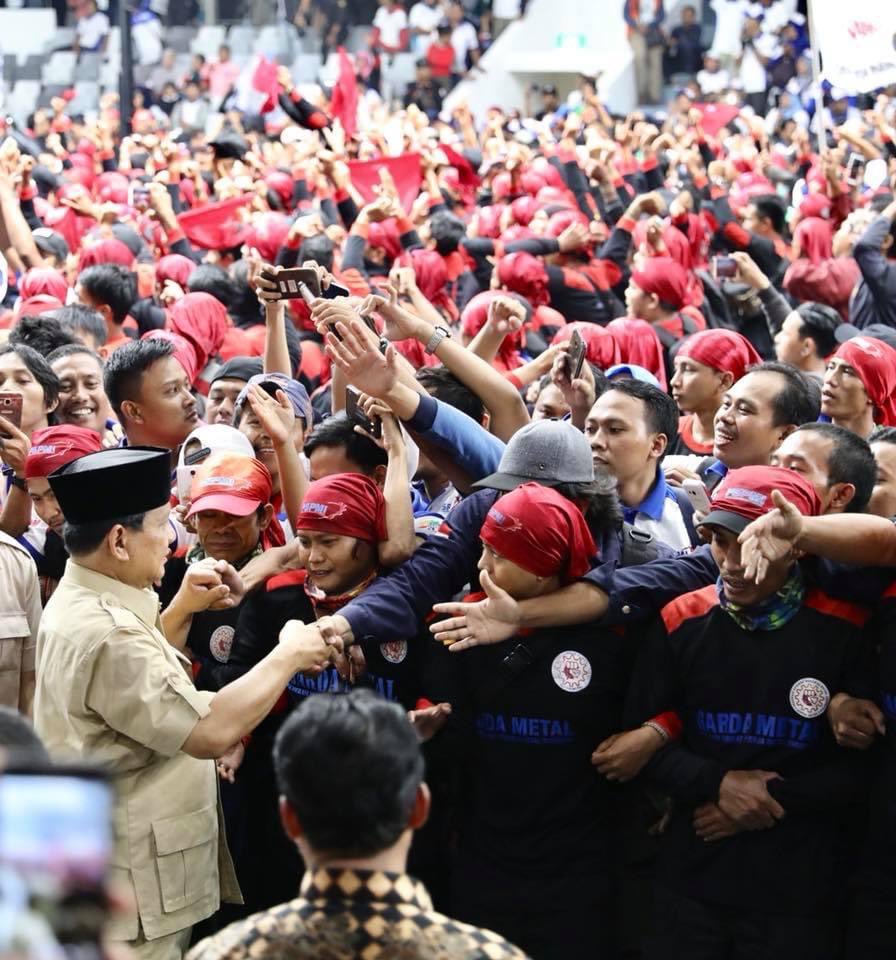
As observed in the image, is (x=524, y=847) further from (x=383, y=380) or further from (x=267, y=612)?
(x=383, y=380)

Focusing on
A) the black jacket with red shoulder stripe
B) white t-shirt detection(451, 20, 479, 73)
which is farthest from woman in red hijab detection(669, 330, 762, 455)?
white t-shirt detection(451, 20, 479, 73)

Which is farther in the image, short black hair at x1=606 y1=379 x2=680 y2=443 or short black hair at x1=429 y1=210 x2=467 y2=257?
short black hair at x1=429 y1=210 x2=467 y2=257

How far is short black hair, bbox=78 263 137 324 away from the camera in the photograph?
22.6 ft

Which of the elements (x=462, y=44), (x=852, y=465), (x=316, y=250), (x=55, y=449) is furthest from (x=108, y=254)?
(x=462, y=44)

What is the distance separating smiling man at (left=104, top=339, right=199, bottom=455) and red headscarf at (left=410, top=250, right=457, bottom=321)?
12.6 feet

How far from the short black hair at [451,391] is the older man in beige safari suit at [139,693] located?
1351mm

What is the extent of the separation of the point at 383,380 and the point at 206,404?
198cm

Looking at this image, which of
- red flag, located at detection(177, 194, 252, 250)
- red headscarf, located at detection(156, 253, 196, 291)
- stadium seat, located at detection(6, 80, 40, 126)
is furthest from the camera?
stadium seat, located at detection(6, 80, 40, 126)

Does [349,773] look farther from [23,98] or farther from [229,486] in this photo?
[23,98]

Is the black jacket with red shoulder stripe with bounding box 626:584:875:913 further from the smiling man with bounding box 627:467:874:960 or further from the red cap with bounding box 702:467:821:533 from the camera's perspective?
the red cap with bounding box 702:467:821:533

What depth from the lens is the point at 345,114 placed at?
12578 mm

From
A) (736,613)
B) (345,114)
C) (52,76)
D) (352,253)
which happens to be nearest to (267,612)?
(736,613)

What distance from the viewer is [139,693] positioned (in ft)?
9.98

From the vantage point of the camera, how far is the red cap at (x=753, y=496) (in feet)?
10.8
